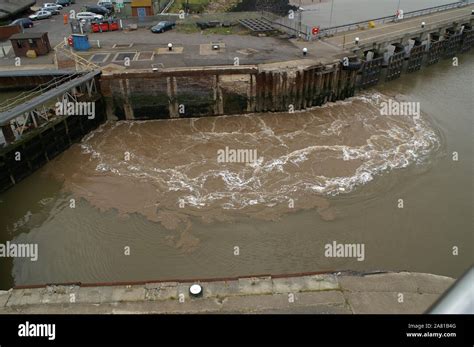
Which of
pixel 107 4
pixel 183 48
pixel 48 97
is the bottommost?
pixel 48 97

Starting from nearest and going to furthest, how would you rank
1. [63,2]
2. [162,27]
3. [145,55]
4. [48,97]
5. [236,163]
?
[236,163] < [48,97] < [145,55] < [162,27] < [63,2]

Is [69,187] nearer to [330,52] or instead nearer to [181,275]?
[181,275]

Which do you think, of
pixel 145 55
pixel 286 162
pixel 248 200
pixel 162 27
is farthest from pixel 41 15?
pixel 248 200

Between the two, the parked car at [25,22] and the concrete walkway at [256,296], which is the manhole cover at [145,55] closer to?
the parked car at [25,22]

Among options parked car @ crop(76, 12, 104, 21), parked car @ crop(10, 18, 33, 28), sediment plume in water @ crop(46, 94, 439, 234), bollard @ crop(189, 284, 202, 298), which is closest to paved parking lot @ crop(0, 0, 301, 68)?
parked car @ crop(10, 18, 33, 28)

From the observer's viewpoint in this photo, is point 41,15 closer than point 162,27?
No

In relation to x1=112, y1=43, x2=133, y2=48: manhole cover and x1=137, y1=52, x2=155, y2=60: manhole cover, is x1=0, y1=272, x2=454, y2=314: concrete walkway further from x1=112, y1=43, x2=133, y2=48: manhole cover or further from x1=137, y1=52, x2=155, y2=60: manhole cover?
x1=112, y1=43, x2=133, y2=48: manhole cover

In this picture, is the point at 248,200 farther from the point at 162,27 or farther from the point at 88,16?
the point at 88,16

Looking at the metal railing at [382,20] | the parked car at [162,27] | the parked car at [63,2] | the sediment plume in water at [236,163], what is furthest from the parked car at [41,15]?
the metal railing at [382,20]
